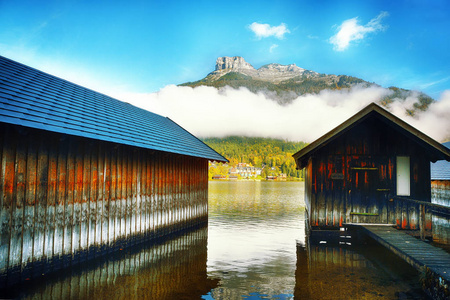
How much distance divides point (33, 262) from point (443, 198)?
28.7 metres

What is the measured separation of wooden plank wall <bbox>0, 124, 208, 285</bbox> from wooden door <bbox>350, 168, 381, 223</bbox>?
816cm

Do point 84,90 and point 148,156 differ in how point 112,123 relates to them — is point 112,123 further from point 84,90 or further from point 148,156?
point 84,90

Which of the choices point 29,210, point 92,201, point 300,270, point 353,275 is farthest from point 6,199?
point 353,275

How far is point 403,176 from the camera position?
42.0 feet

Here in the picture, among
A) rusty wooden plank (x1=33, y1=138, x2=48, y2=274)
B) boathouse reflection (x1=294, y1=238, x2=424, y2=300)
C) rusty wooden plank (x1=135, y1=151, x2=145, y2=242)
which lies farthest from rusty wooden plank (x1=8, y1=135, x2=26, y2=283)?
boathouse reflection (x1=294, y1=238, x2=424, y2=300)

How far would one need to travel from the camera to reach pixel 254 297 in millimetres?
6883

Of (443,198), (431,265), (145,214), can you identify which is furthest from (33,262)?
(443,198)

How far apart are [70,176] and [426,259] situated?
9685mm

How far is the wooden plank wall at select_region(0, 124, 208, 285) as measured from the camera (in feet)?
23.5

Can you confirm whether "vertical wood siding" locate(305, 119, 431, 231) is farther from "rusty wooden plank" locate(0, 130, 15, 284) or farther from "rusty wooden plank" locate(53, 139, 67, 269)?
"rusty wooden plank" locate(0, 130, 15, 284)

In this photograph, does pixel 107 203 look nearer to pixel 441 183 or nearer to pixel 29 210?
pixel 29 210

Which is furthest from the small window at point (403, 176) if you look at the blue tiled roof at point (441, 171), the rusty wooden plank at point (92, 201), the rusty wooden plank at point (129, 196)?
the blue tiled roof at point (441, 171)

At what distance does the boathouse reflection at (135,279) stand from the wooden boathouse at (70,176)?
1.87 feet

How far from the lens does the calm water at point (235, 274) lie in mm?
7008
